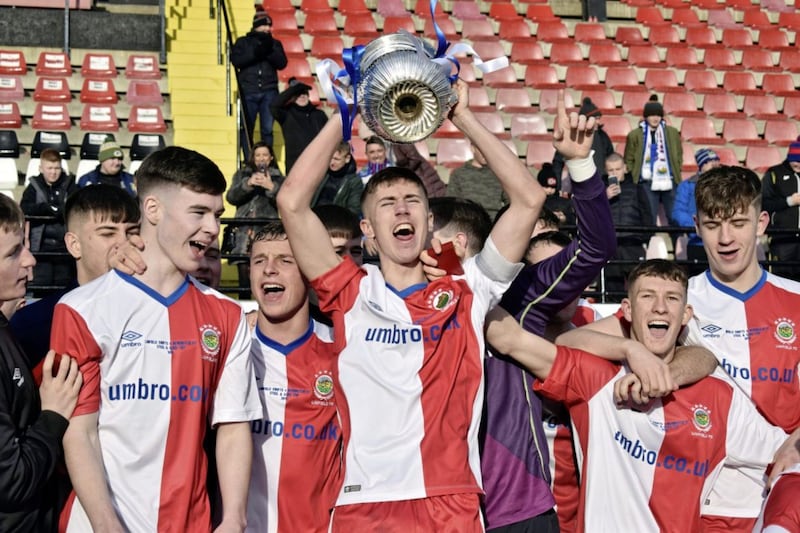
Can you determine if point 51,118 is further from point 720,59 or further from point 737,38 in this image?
point 737,38

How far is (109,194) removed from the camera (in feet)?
15.8

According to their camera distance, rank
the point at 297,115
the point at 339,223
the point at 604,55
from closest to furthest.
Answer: the point at 339,223, the point at 297,115, the point at 604,55

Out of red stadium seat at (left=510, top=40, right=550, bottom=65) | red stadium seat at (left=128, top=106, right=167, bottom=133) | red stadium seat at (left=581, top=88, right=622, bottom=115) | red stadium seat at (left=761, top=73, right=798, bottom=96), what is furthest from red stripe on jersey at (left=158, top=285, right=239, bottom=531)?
red stadium seat at (left=761, top=73, right=798, bottom=96)

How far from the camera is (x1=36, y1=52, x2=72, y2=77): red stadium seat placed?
1427cm

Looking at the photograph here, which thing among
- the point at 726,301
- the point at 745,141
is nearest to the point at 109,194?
the point at 726,301

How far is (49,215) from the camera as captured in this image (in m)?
8.73

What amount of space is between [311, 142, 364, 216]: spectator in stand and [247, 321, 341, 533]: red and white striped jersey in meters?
4.38

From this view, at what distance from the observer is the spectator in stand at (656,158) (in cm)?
1177

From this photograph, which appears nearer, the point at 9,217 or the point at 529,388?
the point at 9,217

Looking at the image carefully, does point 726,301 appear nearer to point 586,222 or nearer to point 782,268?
point 586,222

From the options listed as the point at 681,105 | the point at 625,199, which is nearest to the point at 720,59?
the point at 681,105

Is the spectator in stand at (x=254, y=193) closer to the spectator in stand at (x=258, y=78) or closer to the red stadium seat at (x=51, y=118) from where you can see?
the spectator in stand at (x=258, y=78)

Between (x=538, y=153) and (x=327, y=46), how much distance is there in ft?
12.2

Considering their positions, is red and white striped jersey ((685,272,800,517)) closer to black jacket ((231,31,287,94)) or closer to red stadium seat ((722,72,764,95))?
black jacket ((231,31,287,94))
